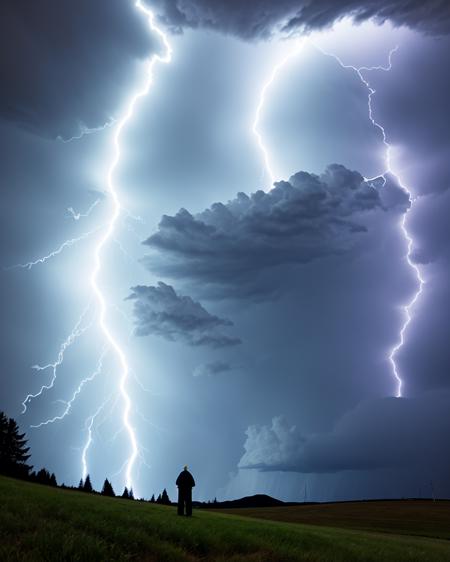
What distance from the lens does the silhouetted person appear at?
2138 centimetres

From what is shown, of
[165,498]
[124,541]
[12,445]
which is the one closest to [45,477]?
[12,445]

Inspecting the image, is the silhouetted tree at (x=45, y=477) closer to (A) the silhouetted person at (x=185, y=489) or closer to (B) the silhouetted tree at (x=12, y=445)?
(B) the silhouetted tree at (x=12, y=445)

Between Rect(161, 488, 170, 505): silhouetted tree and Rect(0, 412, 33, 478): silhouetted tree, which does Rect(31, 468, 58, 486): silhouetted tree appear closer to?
Rect(0, 412, 33, 478): silhouetted tree

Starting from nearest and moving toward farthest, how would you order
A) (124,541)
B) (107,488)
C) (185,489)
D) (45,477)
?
(124,541) → (185,489) → (45,477) → (107,488)

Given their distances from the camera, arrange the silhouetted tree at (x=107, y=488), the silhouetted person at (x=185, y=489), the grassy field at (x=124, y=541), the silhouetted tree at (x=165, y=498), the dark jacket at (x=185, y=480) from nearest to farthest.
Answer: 1. the grassy field at (x=124, y=541)
2. the silhouetted person at (x=185, y=489)
3. the dark jacket at (x=185, y=480)
4. the silhouetted tree at (x=107, y=488)
5. the silhouetted tree at (x=165, y=498)

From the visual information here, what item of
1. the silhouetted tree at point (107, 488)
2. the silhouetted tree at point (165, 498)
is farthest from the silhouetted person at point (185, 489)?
the silhouetted tree at point (165, 498)

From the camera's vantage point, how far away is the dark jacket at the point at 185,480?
22.0 metres

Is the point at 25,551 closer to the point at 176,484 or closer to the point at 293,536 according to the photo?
the point at 293,536

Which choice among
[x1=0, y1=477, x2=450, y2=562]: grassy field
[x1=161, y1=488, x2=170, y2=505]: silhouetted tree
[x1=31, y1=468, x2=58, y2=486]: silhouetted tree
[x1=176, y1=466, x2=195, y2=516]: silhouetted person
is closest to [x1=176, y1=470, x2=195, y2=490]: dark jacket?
[x1=176, y1=466, x2=195, y2=516]: silhouetted person

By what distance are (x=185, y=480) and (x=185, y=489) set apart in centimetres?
41

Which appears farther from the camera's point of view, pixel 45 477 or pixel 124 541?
pixel 45 477

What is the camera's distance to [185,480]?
2222cm

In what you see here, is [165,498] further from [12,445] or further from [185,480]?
[185,480]

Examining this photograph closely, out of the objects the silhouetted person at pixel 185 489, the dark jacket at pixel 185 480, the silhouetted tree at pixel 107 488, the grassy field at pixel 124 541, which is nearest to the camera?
the grassy field at pixel 124 541
